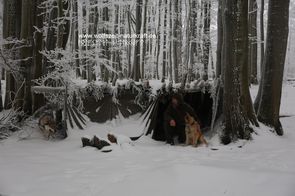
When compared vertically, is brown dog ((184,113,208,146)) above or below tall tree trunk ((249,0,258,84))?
below

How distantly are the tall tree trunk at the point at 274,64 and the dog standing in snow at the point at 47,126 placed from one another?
18.1 feet

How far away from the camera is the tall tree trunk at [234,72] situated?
30.5 feet

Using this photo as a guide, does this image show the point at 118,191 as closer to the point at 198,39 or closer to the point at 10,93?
A: the point at 10,93

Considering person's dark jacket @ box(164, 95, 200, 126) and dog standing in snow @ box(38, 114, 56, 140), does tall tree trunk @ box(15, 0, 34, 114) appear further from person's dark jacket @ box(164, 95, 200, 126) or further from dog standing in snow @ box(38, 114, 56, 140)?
person's dark jacket @ box(164, 95, 200, 126)

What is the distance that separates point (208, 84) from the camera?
11711 mm

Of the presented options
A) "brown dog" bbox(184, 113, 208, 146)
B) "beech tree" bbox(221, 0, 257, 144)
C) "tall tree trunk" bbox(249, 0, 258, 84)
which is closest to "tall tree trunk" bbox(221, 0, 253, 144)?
"beech tree" bbox(221, 0, 257, 144)

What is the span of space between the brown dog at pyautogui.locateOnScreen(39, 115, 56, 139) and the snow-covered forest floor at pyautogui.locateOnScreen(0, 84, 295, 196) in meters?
0.21

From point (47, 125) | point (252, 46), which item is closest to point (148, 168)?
point (47, 125)

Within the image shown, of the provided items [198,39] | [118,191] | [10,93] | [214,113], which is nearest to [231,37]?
[214,113]

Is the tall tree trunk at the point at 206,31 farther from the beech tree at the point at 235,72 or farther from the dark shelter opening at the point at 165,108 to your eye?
the beech tree at the point at 235,72

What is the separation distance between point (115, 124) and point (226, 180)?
7.71 meters

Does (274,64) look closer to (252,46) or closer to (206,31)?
(206,31)

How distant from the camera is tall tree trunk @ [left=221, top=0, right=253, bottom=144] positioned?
929 centimetres

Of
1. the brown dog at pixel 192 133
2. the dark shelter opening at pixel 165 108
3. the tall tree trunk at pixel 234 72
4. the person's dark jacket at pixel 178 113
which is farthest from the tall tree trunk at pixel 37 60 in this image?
the tall tree trunk at pixel 234 72
